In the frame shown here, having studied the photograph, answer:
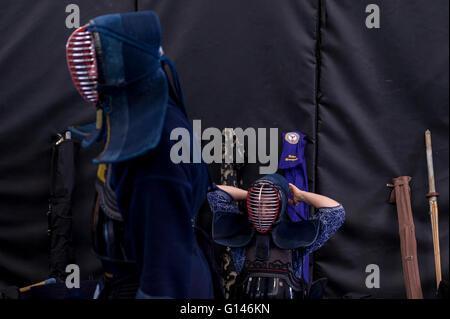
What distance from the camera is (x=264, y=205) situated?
2287 millimetres

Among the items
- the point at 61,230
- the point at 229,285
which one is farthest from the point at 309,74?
the point at 61,230

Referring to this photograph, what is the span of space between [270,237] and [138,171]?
55.9 inches

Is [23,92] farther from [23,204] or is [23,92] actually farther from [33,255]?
[33,255]

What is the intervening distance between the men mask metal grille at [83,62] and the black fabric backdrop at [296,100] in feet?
6.39

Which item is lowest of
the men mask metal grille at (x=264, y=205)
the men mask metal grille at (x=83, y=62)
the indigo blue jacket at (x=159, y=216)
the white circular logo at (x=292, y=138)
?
the indigo blue jacket at (x=159, y=216)

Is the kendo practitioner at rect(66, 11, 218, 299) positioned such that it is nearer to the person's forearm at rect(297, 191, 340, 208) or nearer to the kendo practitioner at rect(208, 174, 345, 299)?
the kendo practitioner at rect(208, 174, 345, 299)

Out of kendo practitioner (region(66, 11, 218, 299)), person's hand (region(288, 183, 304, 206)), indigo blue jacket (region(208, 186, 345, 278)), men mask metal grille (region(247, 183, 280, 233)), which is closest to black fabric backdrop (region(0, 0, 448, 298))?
person's hand (region(288, 183, 304, 206))

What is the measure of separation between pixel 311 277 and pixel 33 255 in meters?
1.97

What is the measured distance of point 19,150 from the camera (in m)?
3.16

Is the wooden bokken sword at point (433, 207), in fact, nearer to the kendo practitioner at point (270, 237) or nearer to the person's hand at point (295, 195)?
the kendo practitioner at point (270, 237)

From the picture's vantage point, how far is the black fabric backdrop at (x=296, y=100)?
3102mm

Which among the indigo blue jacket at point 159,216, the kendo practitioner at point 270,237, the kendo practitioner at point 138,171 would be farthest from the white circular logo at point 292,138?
the indigo blue jacket at point 159,216

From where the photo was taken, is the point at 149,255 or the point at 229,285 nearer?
the point at 149,255

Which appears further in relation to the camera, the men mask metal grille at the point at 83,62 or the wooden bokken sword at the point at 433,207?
the wooden bokken sword at the point at 433,207
